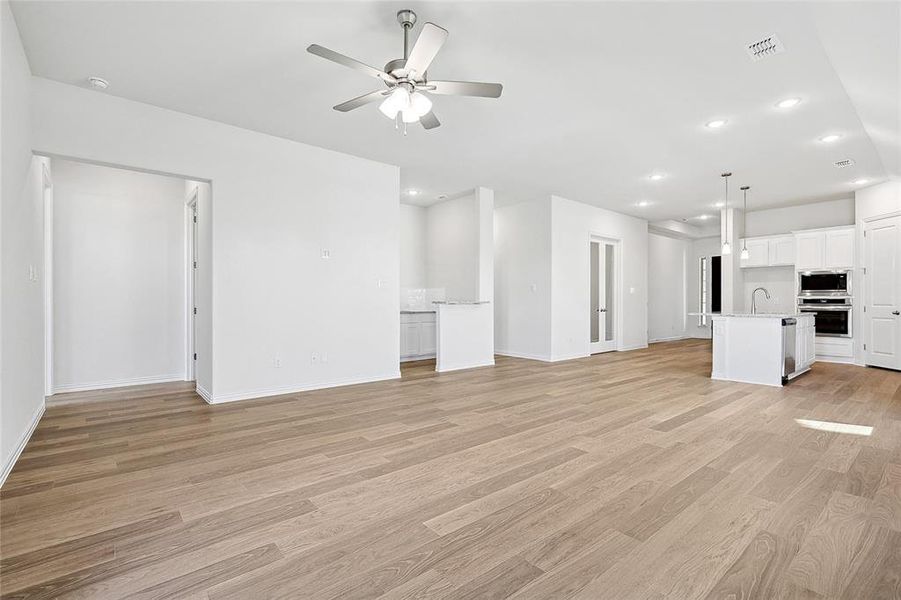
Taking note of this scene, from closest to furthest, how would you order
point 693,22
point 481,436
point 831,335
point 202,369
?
1. point 693,22
2. point 481,436
3. point 202,369
4. point 831,335

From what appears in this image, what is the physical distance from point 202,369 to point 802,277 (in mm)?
9946

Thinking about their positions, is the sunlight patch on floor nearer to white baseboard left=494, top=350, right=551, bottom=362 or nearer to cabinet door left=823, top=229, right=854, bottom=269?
white baseboard left=494, top=350, right=551, bottom=362

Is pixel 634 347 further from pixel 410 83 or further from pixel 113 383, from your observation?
pixel 113 383

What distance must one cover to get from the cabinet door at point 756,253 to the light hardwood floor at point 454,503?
513cm

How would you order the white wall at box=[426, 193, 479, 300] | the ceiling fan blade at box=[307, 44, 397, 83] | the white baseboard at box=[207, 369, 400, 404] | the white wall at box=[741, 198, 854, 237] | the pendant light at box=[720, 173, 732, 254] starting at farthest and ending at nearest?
the white wall at box=[741, 198, 854, 237], the white wall at box=[426, 193, 479, 300], the pendant light at box=[720, 173, 732, 254], the white baseboard at box=[207, 369, 400, 404], the ceiling fan blade at box=[307, 44, 397, 83]

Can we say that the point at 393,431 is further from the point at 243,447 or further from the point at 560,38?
the point at 560,38

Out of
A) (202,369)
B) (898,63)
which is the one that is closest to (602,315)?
(898,63)

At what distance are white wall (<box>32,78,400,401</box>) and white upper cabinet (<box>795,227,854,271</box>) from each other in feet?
24.8

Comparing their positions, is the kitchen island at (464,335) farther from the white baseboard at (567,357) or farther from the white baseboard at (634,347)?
the white baseboard at (634,347)

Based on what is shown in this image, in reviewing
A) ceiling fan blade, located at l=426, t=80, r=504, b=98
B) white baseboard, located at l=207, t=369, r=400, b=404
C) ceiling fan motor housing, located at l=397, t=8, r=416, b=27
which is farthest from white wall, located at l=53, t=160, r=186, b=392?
ceiling fan blade, located at l=426, t=80, r=504, b=98

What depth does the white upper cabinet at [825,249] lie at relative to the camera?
7.27 meters

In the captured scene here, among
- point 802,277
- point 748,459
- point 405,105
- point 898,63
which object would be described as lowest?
point 748,459

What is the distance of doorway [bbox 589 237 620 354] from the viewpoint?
28.1 ft

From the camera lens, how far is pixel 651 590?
62.5 inches
